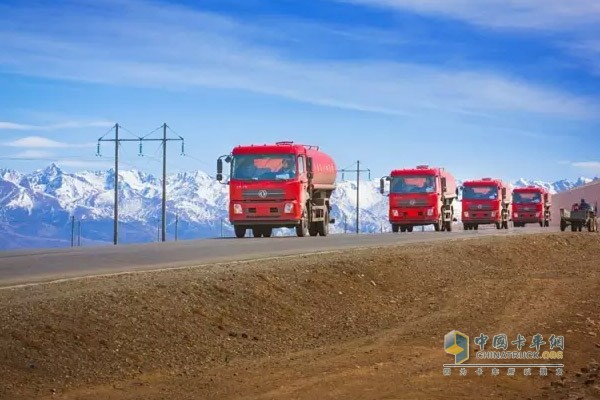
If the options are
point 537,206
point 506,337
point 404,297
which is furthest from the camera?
point 537,206

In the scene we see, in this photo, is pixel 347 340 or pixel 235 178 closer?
pixel 347 340

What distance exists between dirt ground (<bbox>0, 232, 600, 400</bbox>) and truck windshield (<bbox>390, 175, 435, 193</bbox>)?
93.0ft

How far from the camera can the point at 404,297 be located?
20156 mm

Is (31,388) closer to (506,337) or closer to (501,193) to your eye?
(506,337)

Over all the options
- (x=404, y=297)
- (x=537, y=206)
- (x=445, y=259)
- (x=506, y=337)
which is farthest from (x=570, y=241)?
(x=537, y=206)

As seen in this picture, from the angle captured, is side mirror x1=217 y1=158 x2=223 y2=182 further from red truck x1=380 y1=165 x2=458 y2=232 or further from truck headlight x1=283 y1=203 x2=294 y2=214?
red truck x1=380 y1=165 x2=458 y2=232

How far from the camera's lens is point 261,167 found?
3722 cm

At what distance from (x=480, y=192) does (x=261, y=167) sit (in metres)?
27.3

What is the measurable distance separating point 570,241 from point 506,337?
75.4 ft

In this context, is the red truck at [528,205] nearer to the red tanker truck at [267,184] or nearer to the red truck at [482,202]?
the red truck at [482,202]

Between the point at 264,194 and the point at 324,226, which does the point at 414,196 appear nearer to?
the point at 324,226

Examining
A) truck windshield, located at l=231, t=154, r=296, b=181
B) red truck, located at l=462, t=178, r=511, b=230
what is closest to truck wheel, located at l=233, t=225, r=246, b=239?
truck windshield, located at l=231, t=154, r=296, b=181

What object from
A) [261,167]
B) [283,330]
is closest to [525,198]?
[261,167]

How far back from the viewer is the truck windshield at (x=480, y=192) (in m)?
→ 61.5
